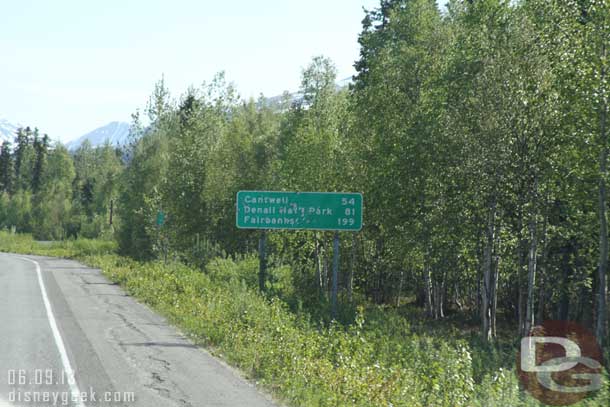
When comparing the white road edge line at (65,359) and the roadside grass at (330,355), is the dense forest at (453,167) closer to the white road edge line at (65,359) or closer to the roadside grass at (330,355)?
the roadside grass at (330,355)

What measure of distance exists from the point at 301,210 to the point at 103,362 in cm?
930

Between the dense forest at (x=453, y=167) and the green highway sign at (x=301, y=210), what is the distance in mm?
4700

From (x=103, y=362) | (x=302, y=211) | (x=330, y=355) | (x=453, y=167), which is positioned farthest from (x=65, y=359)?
(x=453, y=167)

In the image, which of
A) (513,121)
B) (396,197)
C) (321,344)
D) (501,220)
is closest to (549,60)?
(513,121)

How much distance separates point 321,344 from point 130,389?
19.2ft

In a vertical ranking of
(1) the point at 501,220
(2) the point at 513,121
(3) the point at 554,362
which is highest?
(2) the point at 513,121

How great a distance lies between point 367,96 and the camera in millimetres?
29984

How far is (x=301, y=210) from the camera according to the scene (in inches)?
809

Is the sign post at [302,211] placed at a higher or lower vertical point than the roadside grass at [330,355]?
higher

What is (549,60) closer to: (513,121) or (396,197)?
(513,121)

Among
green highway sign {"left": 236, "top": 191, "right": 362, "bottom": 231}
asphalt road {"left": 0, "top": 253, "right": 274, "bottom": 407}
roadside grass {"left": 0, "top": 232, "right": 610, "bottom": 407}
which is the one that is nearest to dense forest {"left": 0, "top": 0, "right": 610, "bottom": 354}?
roadside grass {"left": 0, "top": 232, "right": 610, "bottom": 407}

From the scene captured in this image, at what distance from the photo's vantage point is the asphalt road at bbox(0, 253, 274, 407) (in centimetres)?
995

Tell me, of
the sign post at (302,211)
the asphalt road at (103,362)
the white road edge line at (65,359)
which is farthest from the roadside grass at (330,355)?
the white road edge line at (65,359)

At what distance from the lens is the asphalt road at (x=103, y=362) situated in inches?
392
